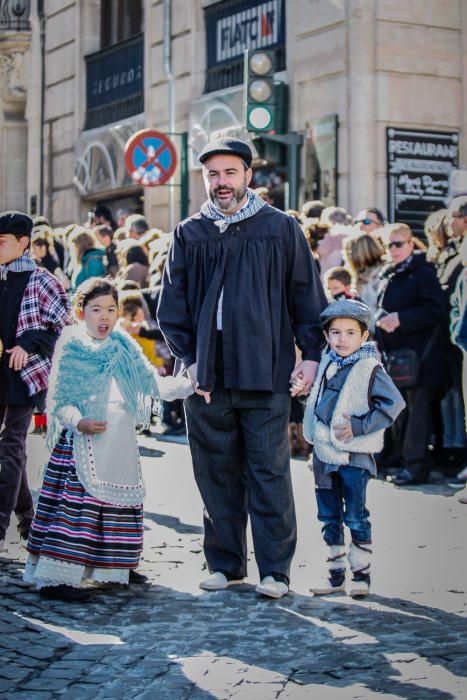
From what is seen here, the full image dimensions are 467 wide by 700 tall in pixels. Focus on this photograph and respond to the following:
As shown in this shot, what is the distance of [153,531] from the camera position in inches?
347

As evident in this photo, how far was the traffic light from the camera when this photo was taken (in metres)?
15.6

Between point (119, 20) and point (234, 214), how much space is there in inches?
778

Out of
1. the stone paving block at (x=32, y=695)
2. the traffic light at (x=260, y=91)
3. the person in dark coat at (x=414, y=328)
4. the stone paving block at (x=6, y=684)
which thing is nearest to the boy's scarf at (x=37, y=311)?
the stone paving block at (x=6, y=684)

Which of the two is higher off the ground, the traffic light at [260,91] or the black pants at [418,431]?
the traffic light at [260,91]

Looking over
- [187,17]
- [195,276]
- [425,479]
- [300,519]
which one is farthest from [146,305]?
[187,17]

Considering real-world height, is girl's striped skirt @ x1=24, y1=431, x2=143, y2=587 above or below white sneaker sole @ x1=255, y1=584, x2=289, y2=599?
above

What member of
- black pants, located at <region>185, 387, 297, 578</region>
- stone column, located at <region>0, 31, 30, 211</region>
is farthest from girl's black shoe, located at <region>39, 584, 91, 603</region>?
stone column, located at <region>0, 31, 30, 211</region>

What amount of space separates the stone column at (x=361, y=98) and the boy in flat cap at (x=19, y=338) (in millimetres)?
9925

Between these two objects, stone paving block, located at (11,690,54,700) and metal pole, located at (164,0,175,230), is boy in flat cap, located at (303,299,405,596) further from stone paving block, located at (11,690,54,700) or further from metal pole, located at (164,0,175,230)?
metal pole, located at (164,0,175,230)

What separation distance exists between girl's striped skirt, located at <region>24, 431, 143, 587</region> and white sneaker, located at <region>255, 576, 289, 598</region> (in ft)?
2.14

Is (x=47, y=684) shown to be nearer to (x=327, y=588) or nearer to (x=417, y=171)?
(x=327, y=588)

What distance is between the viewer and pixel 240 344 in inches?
270

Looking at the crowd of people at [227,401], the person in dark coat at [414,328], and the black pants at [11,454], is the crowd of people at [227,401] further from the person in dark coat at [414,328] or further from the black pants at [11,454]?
the person in dark coat at [414,328]

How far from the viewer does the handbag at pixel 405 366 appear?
10828 mm
